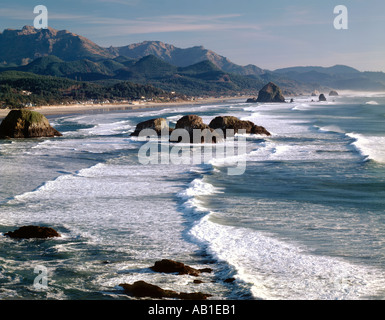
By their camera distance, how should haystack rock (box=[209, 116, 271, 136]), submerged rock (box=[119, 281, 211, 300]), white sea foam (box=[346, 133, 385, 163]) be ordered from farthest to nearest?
haystack rock (box=[209, 116, 271, 136]) < white sea foam (box=[346, 133, 385, 163]) < submerged rock (box=[119, 281, 211, 300])

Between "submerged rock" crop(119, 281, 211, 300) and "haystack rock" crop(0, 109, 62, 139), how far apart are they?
41080 millimetres

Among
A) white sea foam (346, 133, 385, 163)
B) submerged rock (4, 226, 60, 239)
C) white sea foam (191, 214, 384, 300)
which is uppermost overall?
white sea foam (346, 133, 385, 163)

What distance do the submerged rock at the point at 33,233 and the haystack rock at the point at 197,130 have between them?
29210 millimetres

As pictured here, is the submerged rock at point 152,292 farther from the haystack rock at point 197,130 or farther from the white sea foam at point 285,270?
the haystack rock at point 197,130

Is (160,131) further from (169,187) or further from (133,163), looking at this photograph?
(169,187)

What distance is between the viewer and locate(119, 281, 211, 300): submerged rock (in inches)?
382

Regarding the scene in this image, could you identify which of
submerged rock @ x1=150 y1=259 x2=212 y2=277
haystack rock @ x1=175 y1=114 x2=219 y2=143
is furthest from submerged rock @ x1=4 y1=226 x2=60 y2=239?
haystack rock @ x1=175 y1=114 x2=219 y2=143

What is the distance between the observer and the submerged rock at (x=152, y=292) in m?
9.70

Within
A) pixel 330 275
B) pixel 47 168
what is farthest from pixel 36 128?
pixel 330 275

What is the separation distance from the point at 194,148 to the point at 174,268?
28179 millimetres

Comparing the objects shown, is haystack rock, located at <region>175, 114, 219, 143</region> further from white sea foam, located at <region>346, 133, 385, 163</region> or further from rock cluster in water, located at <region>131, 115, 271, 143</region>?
white sea foam, located at <region>346, 133, 385, 163</region>

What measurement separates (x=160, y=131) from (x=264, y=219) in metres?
34.3

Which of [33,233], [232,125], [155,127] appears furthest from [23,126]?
[33,233]

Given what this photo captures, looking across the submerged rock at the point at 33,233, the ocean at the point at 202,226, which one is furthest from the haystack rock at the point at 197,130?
the submerged rock at the point at 33,233
